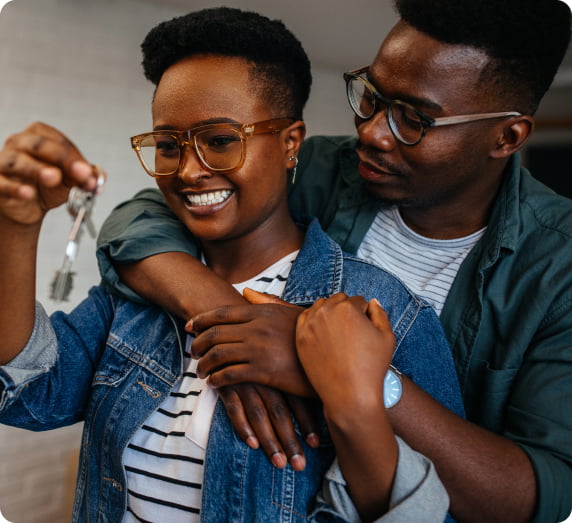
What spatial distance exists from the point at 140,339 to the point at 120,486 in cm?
28

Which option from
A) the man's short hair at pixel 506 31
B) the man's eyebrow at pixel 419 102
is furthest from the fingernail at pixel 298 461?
the man's short hair at pixel 506 31

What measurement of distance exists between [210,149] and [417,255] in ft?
2.00

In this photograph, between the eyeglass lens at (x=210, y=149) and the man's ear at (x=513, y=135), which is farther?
the man's ear at (x=513, y=135)

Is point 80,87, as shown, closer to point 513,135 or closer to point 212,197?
point 212,197

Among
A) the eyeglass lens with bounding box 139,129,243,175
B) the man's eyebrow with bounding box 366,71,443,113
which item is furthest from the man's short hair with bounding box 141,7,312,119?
the man's eyebrow with bounding box 366,71,443,113

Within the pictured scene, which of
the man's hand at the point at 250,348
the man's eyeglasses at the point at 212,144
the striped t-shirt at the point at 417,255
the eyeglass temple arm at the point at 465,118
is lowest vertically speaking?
the man's hand at the point at 250,348

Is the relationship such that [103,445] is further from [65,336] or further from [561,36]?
[561,36]

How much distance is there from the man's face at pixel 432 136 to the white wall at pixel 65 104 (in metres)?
1.92

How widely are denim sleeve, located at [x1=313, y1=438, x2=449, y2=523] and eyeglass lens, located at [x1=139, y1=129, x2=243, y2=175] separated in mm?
570

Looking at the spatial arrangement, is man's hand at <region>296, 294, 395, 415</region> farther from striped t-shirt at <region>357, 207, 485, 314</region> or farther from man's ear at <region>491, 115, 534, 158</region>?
man's ear at <region>491, 115, 534, 158</region>

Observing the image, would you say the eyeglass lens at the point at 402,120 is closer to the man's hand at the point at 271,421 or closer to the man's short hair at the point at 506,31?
the man's short hair at the point at 506,31

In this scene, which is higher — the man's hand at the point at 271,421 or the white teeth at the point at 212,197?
the white teeth at the point at 212,197

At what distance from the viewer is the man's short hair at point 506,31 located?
1.09 meters

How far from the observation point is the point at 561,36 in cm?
119
